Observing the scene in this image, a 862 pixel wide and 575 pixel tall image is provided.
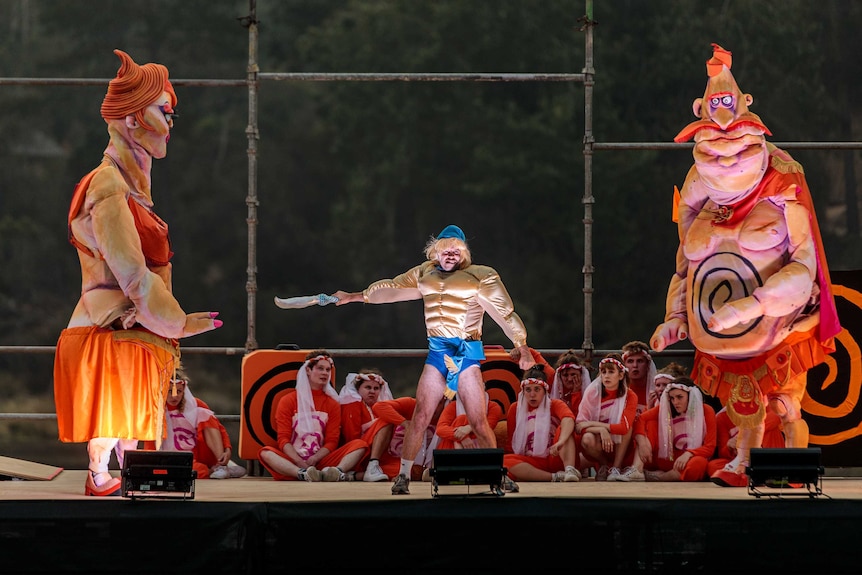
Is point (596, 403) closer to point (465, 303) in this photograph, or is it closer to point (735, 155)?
point (465, 303)

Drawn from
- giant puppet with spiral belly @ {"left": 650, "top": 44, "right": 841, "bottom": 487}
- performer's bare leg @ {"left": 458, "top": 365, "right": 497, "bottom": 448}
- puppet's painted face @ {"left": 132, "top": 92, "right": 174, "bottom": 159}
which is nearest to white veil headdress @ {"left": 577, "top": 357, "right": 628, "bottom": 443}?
giant puppet with spiral belly @ {"left": 650, "top": 44, "right": 841, "bottom": 487}

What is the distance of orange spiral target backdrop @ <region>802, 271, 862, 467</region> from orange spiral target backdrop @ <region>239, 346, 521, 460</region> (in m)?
1.60

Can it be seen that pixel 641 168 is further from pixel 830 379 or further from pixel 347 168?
pixel 830 379

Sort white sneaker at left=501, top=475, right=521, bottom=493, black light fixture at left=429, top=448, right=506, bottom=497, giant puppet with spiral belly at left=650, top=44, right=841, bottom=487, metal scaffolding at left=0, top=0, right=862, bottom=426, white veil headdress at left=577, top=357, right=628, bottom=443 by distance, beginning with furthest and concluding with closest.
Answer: metal scaffolding at left=0, top=0, right=862, bottom=426
white veil headdress at left=577, top=357, right=628, bottom=443
giant puppet with spiral belly at left=650, top=44, right=841, bottom=487
white sneaker at left=501, top=475, right=521, bottom=493
black light fixture at left=429, top=448, right=506, bottom=497

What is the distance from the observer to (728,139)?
5.71 metres

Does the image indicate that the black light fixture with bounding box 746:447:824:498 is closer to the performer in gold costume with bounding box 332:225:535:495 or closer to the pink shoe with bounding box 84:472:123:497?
the performer in gold costume with bounding box 332:225:535:495

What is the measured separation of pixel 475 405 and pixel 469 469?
693mm

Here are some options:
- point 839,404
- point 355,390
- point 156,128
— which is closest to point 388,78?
point 355,390

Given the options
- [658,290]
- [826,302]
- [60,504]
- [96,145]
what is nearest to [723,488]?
[826,302]

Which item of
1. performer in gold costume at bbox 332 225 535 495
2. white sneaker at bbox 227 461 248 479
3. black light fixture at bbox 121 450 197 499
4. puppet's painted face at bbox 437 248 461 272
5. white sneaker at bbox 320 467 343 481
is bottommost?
white sneaker at bbox 227 461 248 479

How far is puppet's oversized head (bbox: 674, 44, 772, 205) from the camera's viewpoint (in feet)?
18.7

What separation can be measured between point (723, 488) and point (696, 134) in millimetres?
1665

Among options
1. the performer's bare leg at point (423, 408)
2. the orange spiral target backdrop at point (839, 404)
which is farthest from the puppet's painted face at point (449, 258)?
the orange spiral target backdrop at point (839, 404)

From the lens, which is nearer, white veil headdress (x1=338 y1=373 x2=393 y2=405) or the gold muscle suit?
the gold muscle suit
